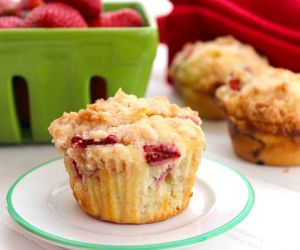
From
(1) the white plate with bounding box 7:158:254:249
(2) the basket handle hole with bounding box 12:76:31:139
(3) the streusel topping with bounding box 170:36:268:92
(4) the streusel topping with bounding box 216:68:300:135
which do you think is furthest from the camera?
(3) the streusel topping with bounding box 170:36:268:92

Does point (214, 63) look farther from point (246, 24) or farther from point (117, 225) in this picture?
point (117, 225)

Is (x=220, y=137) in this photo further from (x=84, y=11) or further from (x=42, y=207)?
(x=42, y=207)

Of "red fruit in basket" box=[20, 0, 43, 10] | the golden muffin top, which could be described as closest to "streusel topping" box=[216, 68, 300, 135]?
the golden muffin top

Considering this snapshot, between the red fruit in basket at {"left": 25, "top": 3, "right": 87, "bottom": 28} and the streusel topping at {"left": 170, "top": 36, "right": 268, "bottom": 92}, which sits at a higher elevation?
the red fruit in basket at {"left": 25, "top": 3, "right": 87, "bottom": 28}

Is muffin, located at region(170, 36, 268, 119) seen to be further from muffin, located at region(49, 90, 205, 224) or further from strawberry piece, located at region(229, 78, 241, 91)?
muffin, located at region(49, 90, 205, 224)

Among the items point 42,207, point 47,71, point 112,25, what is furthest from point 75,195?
point 112,25

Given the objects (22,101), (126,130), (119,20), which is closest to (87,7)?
(119,20)
